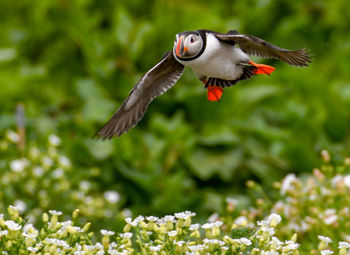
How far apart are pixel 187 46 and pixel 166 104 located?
3.76 meters

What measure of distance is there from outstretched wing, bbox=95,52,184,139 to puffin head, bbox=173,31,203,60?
1.07ft

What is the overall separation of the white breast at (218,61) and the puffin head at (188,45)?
30 mm

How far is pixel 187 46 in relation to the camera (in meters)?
1.64

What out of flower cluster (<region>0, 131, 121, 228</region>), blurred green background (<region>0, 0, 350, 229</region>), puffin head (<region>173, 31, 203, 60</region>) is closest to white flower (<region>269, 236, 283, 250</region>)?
puffin head (<region>173, 31, 203, 60</region>)

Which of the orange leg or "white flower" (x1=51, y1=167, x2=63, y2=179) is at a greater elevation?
"white flower" (x1=51, y1=167, x2=63, y2=179)

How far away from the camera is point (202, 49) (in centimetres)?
171

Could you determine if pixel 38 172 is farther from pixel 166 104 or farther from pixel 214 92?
A: pixel 214 92

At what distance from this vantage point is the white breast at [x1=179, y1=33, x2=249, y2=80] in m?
1.73

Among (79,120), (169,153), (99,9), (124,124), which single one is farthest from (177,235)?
(99,9)

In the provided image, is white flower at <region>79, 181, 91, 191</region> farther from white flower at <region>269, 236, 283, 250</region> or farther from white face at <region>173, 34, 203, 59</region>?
white face at <region>173, 34, 203, 59</region>

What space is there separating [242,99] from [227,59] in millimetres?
3636

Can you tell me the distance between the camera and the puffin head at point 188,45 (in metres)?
1.64

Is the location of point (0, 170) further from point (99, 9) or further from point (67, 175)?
point (99, 9)

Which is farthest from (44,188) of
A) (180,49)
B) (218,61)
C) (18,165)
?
(180,49)
